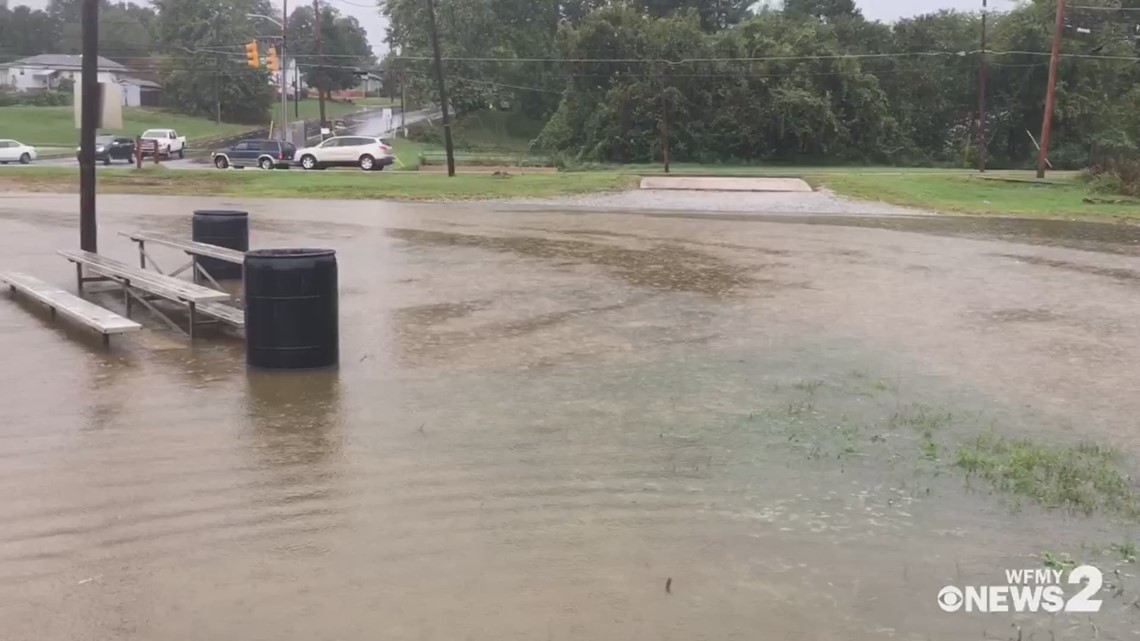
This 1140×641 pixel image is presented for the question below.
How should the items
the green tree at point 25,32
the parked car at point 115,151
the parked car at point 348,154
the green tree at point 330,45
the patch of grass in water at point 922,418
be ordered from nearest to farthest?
the patch of grass in water at point 922,418
the parked car at point 348,154
the parked car at point 115,151
the green tree at point 330,45
the green tree at point 25,32

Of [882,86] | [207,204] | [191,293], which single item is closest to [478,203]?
[207,204]

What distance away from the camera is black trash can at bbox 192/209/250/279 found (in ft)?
45.5

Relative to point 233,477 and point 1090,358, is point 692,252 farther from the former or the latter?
point 233,477

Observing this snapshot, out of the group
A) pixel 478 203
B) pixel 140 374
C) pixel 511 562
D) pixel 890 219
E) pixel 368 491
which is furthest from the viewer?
pixel 478 203

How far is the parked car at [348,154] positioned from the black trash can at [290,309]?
36.7 meters

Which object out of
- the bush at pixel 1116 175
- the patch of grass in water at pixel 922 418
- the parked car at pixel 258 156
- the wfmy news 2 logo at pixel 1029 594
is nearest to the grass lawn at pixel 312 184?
the parked car at pixel 258 156

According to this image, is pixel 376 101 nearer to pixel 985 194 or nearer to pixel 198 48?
pixel 198 48

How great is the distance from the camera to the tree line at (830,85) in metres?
59.5

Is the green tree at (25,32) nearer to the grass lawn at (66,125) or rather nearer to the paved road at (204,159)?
the grass lawn at (66,125)

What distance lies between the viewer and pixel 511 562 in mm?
4934

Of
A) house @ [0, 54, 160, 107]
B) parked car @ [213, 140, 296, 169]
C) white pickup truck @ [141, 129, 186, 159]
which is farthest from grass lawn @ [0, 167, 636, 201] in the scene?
house @ [0, 54, 160, 107]

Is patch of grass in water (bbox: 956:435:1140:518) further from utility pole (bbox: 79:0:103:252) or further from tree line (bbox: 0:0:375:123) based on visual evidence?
tree line (bbox: 0:0:375:123)

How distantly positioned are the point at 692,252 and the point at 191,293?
31.4 ft

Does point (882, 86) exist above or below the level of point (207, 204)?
above
